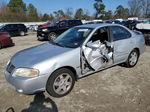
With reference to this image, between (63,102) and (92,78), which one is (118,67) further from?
(63,102)

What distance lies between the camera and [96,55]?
3666mm

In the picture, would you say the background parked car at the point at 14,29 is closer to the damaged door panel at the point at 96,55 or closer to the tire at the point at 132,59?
the damaged door panel at the point at 96,55

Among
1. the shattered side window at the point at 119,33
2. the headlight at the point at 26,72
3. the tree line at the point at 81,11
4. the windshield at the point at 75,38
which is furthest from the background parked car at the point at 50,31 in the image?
the tree line at the point at 81,11

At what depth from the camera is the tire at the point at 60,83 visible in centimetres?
298

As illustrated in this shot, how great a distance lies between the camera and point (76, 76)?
339cm

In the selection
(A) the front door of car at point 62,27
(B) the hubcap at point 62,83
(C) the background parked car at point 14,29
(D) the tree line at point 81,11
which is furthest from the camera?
(D) the tree line at point 81,11

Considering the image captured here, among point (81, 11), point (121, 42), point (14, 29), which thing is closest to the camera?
point (121, 42)

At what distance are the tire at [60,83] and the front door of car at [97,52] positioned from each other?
446mm

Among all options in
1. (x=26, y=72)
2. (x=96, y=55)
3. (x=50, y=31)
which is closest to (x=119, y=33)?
(x=96, y=55)

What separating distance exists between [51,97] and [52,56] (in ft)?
3.08

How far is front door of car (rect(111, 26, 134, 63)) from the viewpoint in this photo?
4.07 meters

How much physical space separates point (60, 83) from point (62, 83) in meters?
A: 0.05

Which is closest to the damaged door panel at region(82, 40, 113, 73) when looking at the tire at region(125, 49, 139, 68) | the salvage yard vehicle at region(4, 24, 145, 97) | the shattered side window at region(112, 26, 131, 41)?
the salvage yard vehicle at region(4, 24, 145, 97)

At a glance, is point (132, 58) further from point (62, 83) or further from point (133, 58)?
point (62, 83)
